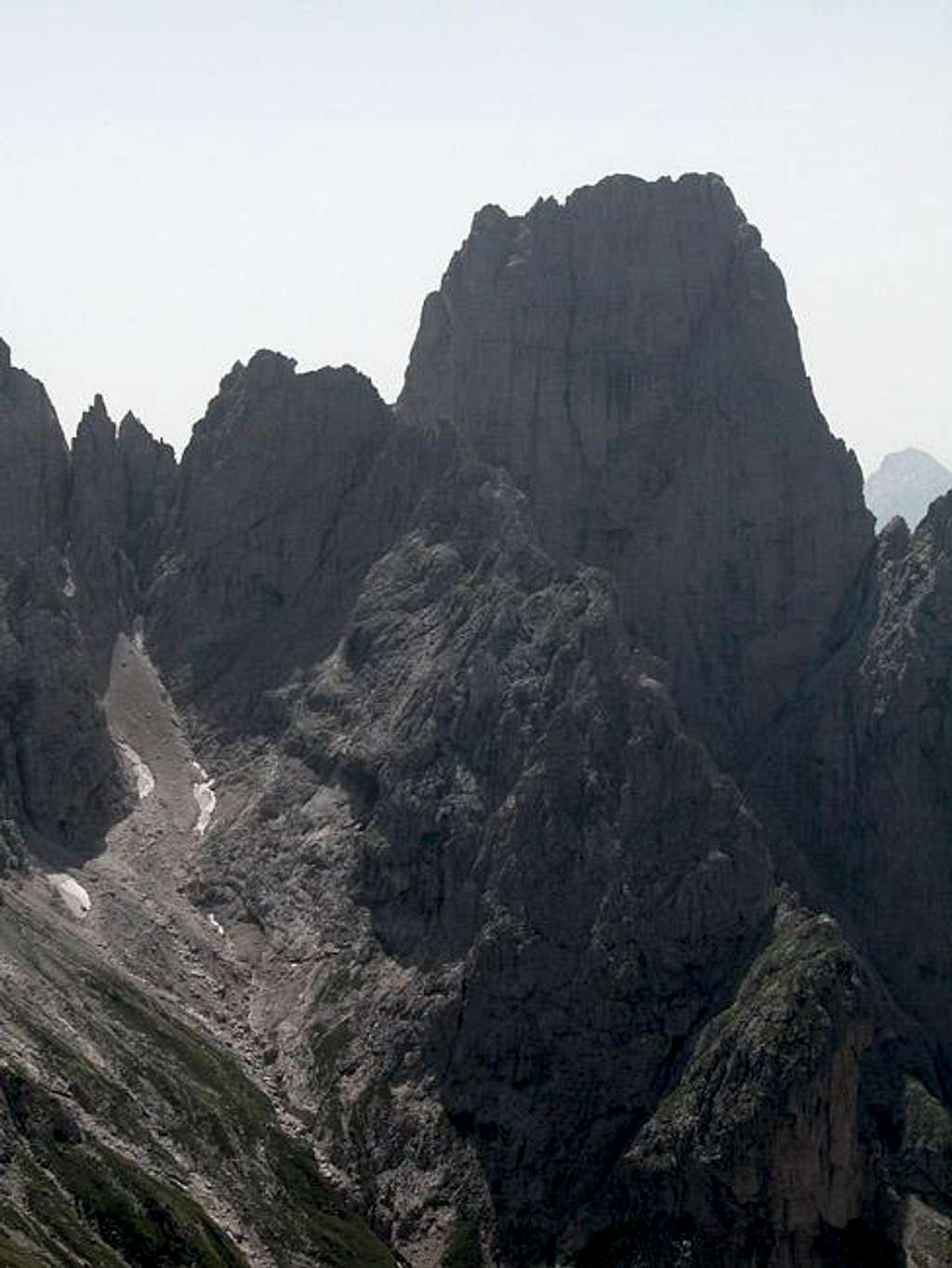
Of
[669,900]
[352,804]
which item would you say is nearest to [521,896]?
[669,900]

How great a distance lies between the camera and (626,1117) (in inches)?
5556

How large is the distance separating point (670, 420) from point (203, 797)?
1848 inches

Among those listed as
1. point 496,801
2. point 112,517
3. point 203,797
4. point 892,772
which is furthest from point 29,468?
point 892,772

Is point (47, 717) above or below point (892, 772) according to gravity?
below

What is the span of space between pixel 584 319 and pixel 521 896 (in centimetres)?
5738

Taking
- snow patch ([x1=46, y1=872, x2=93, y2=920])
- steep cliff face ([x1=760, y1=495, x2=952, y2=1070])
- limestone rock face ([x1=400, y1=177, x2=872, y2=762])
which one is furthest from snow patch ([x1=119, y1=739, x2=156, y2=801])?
steep cliff face ([x1=760, y1=495, x2=952, y2=1070])

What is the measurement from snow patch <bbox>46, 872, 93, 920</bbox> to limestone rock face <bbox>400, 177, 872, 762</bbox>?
157ft

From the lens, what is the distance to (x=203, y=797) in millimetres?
175125

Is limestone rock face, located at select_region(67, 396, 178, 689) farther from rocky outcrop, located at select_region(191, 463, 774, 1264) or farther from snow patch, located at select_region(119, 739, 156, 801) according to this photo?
rocky outcrop, located at select_region(191, 463, 774, 1264)

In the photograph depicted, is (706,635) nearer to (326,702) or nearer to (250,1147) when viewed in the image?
(326,702)

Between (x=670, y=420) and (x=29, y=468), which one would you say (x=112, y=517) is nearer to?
(x=29, y=468)

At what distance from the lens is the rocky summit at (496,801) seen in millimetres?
135625

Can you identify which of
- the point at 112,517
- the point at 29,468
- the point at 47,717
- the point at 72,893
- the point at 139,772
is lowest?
the point at 72,893

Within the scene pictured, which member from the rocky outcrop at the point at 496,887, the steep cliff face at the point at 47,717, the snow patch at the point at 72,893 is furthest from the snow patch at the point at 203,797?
the snow patch at the point at 72,893
